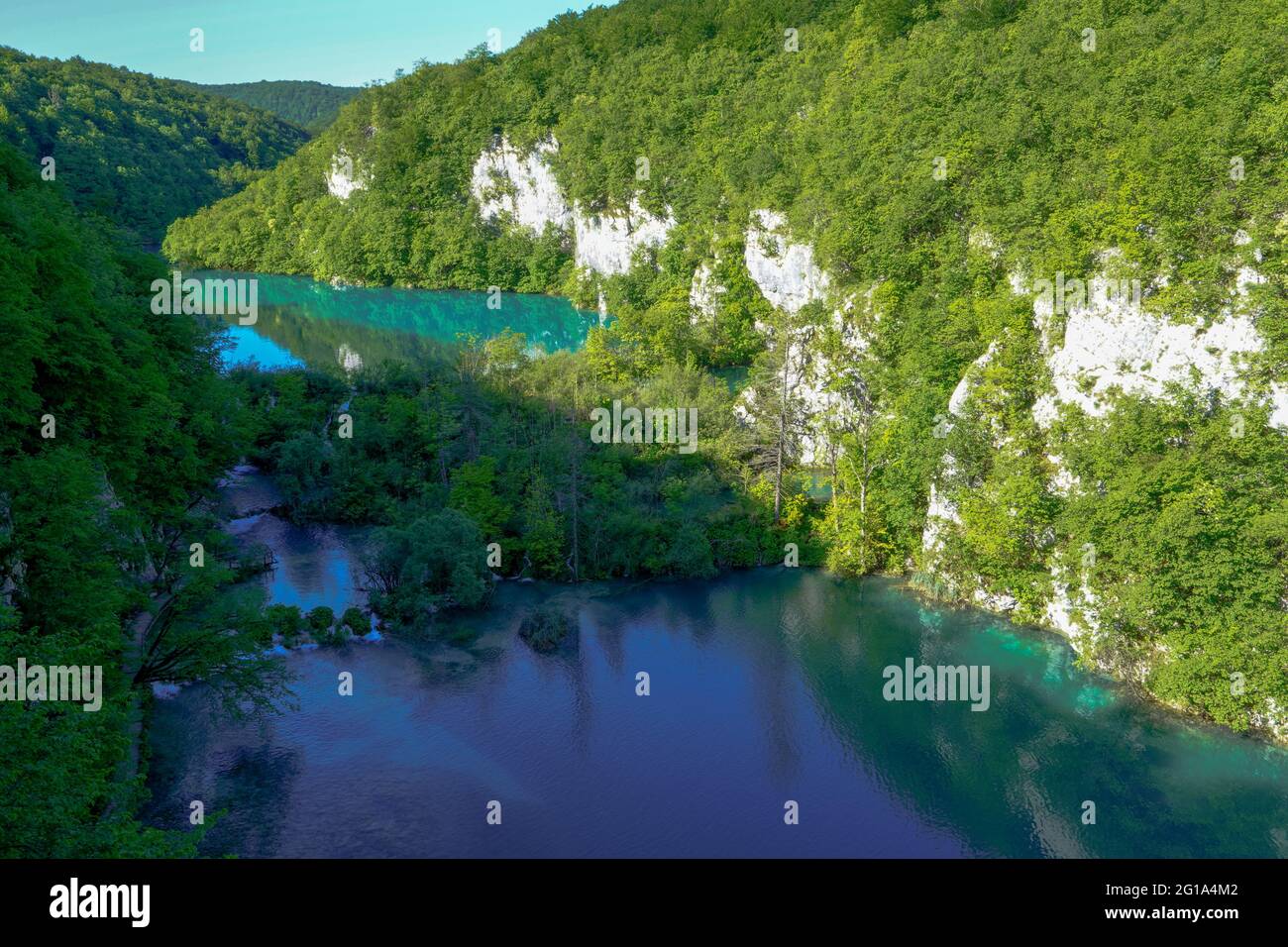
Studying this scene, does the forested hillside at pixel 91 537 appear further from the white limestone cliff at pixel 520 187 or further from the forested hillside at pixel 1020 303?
the white limestone cliff at pixel 520 187

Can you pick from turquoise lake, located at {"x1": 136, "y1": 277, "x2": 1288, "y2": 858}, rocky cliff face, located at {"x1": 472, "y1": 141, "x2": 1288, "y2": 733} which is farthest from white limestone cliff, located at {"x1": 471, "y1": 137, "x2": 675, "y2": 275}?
turquoise lake, located at {"x1": 136, "y1": 277, "x2": 1288, "y2": 858}

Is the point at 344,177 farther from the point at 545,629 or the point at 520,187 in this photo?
the point at 545,629

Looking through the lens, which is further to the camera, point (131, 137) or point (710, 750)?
point (131, 137)

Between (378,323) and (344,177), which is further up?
(344,177)

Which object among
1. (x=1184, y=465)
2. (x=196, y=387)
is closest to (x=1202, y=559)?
(x=1184, y=465)

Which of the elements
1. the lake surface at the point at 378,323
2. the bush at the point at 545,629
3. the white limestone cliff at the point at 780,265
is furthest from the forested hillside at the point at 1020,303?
the lake surface at the point at 378,323

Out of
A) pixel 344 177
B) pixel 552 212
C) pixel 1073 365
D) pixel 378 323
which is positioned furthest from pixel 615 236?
pixel 1073 365

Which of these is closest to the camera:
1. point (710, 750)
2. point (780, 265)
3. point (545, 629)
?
point (710, 750)
